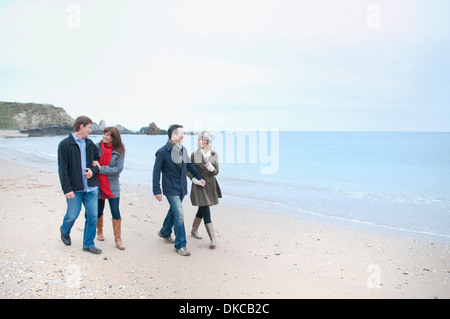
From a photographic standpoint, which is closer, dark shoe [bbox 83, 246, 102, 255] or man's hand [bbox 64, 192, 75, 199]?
man's hand [bbox 64, 192, 75, 199]

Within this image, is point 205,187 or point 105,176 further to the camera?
point 205,187

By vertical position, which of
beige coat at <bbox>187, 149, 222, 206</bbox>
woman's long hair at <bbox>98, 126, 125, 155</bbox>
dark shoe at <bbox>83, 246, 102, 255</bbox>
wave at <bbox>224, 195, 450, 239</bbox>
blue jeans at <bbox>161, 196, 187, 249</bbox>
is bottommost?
wave at <bbox>224, 195, 450, 239</bbox>

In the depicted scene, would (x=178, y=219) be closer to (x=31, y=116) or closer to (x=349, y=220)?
(x=349, y=220)

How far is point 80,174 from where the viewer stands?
4.54 metres

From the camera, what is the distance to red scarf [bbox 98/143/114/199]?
16.1ft

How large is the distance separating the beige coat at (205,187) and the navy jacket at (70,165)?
60.8 inches

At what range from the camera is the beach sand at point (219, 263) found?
3.98 m

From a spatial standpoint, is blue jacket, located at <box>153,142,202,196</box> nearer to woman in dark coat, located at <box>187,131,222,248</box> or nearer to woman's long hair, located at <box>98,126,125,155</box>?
woman in dark coat, located at <box>187,131,222,248</box>

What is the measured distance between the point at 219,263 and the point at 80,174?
7.61ft

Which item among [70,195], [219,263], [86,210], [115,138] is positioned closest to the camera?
[70,195]

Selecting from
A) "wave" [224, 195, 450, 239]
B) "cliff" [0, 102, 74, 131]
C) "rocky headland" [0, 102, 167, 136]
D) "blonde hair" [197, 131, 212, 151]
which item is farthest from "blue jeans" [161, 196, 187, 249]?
"cliff" [0, 102, 74, 131]

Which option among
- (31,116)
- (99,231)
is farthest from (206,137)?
(31,116)

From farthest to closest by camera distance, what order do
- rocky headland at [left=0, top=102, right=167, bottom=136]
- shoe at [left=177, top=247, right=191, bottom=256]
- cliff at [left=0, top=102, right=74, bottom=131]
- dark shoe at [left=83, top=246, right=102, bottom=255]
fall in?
cliff at [left=0, top=102, right=74, bottom=131], rocky headland at [left=0, top=102, right=167, bottom=136], shoe at [left=177, top=247, right=191, bottom=256], dark shoe at [left=83, top=246, right=102, bottom=255]

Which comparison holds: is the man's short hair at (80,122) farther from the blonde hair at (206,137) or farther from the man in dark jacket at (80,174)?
the blonde hair at (206,137)
